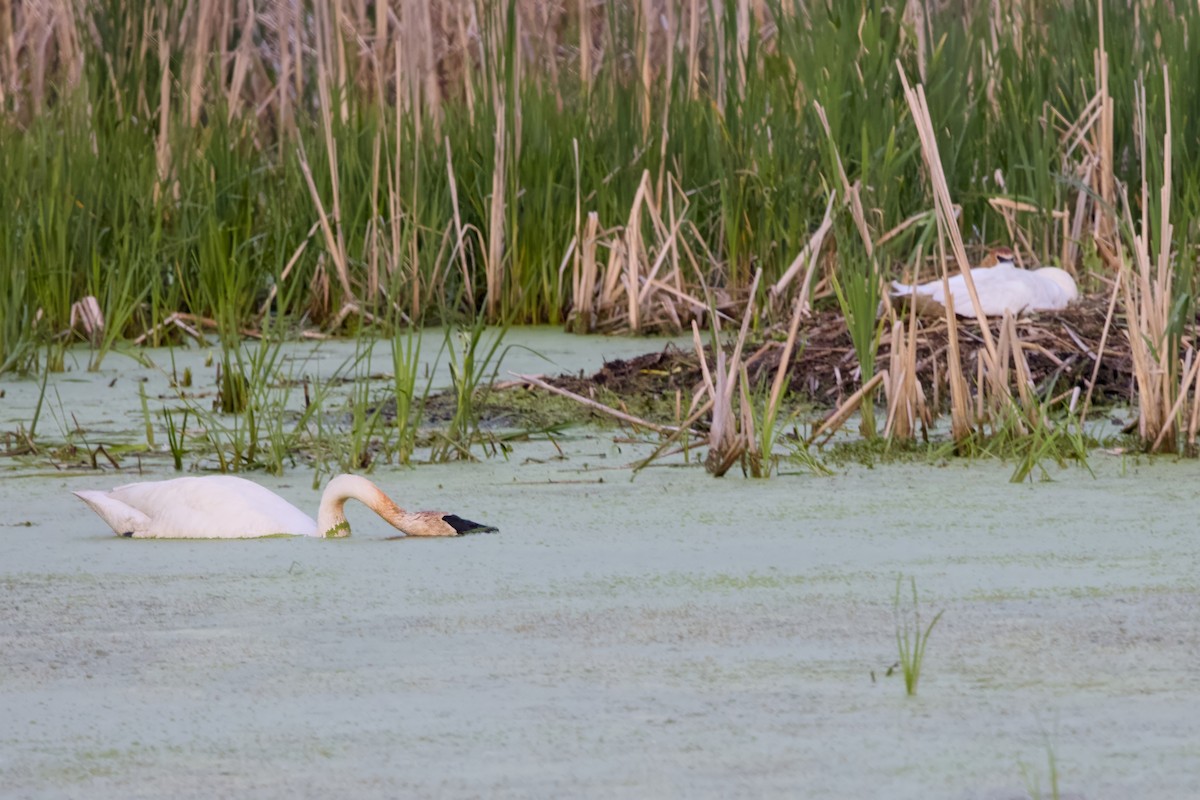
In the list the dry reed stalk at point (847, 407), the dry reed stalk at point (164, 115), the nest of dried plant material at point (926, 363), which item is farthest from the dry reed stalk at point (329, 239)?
the dry reed stalk at point (847, 407)

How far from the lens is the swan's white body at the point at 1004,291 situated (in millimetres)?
3926

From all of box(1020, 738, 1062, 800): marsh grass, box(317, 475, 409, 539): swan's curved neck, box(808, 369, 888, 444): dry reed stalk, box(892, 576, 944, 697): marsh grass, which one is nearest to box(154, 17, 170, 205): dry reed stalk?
box(808, 369, 888, 444): dry reed stalk

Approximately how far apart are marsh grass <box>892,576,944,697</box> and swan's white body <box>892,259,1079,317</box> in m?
1.97

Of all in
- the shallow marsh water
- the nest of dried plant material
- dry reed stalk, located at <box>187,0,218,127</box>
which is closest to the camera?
the shallow marsh water

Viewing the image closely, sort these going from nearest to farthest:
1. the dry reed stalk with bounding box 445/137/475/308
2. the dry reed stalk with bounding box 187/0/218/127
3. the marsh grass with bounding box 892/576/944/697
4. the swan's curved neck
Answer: the marsh grass with bounding box 892/576/944/697 → the swan's curved neck → the dry reed stalk with bounding box 445/137/475/308 → the dry reed stalk with bounding box 187/0/218/127

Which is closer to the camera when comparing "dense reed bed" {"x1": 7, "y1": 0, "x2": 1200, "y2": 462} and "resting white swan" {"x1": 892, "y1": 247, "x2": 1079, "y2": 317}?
"resting white swan" {"x1": 892, "y1": 247, "x2": 1079, "y2": 317}

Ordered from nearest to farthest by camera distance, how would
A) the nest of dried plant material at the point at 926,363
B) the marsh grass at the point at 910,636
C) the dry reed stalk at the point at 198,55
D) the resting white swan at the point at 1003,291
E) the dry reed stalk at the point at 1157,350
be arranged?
the marsh grass at the point at 910,636, the dry reed stalk at the point at 1157,350, the nest of dried plant material at the point at 926,363, the resting white swan at the point at 1003,291, the dry reed stalk at the point at 198,55

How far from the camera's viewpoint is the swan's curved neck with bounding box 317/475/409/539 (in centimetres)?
231

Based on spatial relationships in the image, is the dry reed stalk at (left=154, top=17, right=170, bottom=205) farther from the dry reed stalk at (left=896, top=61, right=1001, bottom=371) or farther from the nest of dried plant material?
the dry reed stalk at (left=896, top=61, right=1001, bottom=371)

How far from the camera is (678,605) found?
6.32 feet

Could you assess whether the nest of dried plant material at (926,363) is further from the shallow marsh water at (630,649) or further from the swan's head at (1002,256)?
the shallow marsh water at (630,649)

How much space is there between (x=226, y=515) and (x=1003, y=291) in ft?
6.85

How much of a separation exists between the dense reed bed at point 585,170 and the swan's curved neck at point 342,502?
2133 millimetres

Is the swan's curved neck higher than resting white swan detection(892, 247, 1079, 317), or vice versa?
resting white swan detection(892, 247, 1079, 317)
